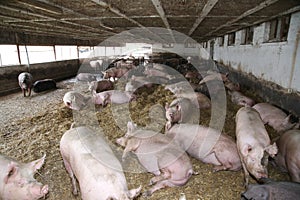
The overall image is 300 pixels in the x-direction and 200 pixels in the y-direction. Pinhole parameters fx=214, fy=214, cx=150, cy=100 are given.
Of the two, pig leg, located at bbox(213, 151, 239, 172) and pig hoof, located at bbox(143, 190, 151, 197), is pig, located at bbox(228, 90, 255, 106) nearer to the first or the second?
pig leg, located at bbox(213, 151, 239, 172)

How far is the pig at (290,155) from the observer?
251cm

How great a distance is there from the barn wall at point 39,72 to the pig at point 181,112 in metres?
6.63

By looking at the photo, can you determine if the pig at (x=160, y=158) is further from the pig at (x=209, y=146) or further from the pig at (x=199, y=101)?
the pig at (x=199, y=101)

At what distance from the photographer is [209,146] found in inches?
118

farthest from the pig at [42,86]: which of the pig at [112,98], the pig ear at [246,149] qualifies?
the pig ear at [246,149]

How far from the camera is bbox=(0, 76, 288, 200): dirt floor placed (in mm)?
2633

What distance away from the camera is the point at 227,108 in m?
5.03

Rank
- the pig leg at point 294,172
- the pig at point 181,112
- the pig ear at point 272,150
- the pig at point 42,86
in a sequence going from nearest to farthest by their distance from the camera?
the pig ear at point 272,150, the pig leg at point 294,172, the pig at point 181,112, the pig at point 42,86

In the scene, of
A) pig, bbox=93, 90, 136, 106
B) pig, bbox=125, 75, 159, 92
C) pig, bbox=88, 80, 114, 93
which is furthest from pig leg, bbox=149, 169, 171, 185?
pig, bbox=88, 80, 114, 93

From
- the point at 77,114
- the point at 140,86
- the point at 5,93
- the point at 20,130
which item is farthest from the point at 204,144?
the point at 5,93

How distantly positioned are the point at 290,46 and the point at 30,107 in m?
6.34

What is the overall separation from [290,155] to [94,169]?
231cm

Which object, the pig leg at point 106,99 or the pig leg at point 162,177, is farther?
the pig leg at point 106,99

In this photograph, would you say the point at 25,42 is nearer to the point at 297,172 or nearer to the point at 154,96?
the point at 154,96
